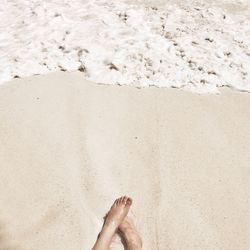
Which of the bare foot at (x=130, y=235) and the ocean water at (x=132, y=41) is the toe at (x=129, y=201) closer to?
the bare foot at (x=130, y=235)

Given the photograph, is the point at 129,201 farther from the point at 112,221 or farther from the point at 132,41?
the point at 132,41

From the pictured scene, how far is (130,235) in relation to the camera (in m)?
2.25

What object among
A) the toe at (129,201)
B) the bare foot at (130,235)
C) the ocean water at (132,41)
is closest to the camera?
the bare foot at (130,235)

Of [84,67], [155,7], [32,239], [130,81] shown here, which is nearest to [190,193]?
[32,239]

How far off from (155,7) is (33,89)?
69.9 inches

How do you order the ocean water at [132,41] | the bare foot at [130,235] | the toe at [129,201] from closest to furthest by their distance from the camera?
the bare foot at [130,235]
the toe at [129,201]
the ocean water at [132,41]

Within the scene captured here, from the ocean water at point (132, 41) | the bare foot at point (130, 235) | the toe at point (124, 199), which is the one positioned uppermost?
the ocean water at point (132, 41)

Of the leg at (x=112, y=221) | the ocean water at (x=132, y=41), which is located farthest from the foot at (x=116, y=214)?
the ocean water at (x=132, y=41)

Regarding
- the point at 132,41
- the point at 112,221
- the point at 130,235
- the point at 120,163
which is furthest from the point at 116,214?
the point at 132,41

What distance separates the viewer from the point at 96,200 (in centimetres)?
247

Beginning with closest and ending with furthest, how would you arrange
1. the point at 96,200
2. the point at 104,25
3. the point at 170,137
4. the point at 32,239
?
the point at 32,239, the point at 96,200, the point at 170,137, the point at 104,25

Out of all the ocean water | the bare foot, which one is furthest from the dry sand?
the ocean water

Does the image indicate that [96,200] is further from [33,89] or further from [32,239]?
[33,89]

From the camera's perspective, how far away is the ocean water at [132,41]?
3447mm
